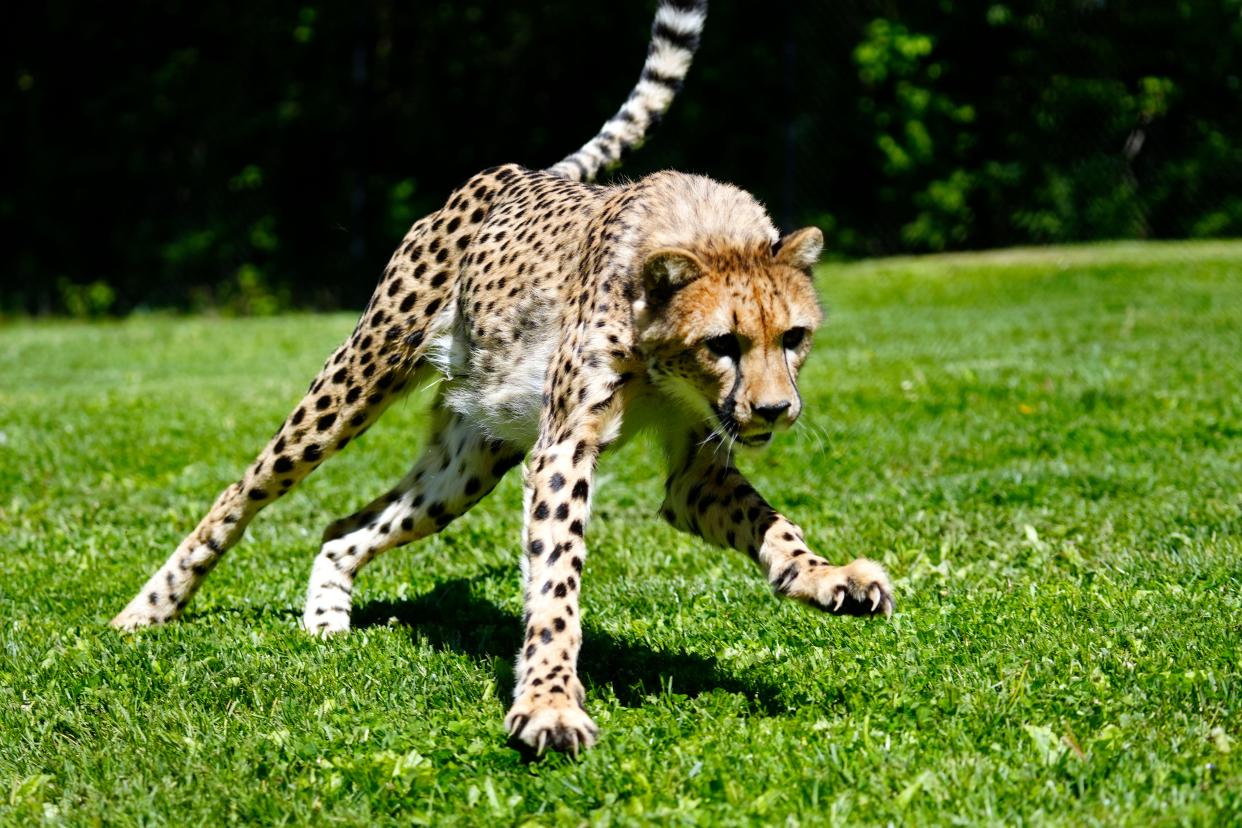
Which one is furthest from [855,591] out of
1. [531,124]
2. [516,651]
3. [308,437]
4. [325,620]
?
[531,124]

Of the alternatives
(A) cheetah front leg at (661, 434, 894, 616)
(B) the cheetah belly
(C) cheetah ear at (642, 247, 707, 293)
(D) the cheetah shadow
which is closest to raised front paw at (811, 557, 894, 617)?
(A) cheetah front leg at (661, 434, 894, 616)

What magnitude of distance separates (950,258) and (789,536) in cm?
1365

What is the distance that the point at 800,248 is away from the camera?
12.6 ft

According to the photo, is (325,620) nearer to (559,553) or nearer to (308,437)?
(308,437)

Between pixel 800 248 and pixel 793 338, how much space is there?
0.88 ft

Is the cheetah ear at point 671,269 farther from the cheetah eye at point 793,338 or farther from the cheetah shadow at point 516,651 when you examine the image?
the cheetah shadow at point 516,651

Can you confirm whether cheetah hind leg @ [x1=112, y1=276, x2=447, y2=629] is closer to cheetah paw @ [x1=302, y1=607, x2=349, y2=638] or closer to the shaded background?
cheetah paw @ [x1=302, y1=607, x2=349, y2=638]

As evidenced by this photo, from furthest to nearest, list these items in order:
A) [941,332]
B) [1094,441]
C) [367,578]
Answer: [941,332]
[1094,441]
[367,578]

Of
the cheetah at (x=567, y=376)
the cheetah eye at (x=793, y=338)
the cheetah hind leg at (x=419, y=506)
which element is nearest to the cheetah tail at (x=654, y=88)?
the cheetah at (x=567, y=376)

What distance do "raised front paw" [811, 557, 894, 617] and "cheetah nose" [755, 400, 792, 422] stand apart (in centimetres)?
40

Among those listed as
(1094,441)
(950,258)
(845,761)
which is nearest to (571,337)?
(845,761)

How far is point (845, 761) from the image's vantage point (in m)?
3.23

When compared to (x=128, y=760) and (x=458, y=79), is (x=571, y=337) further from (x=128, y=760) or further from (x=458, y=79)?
(x=458, y=79)

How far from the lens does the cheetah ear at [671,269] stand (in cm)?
373
